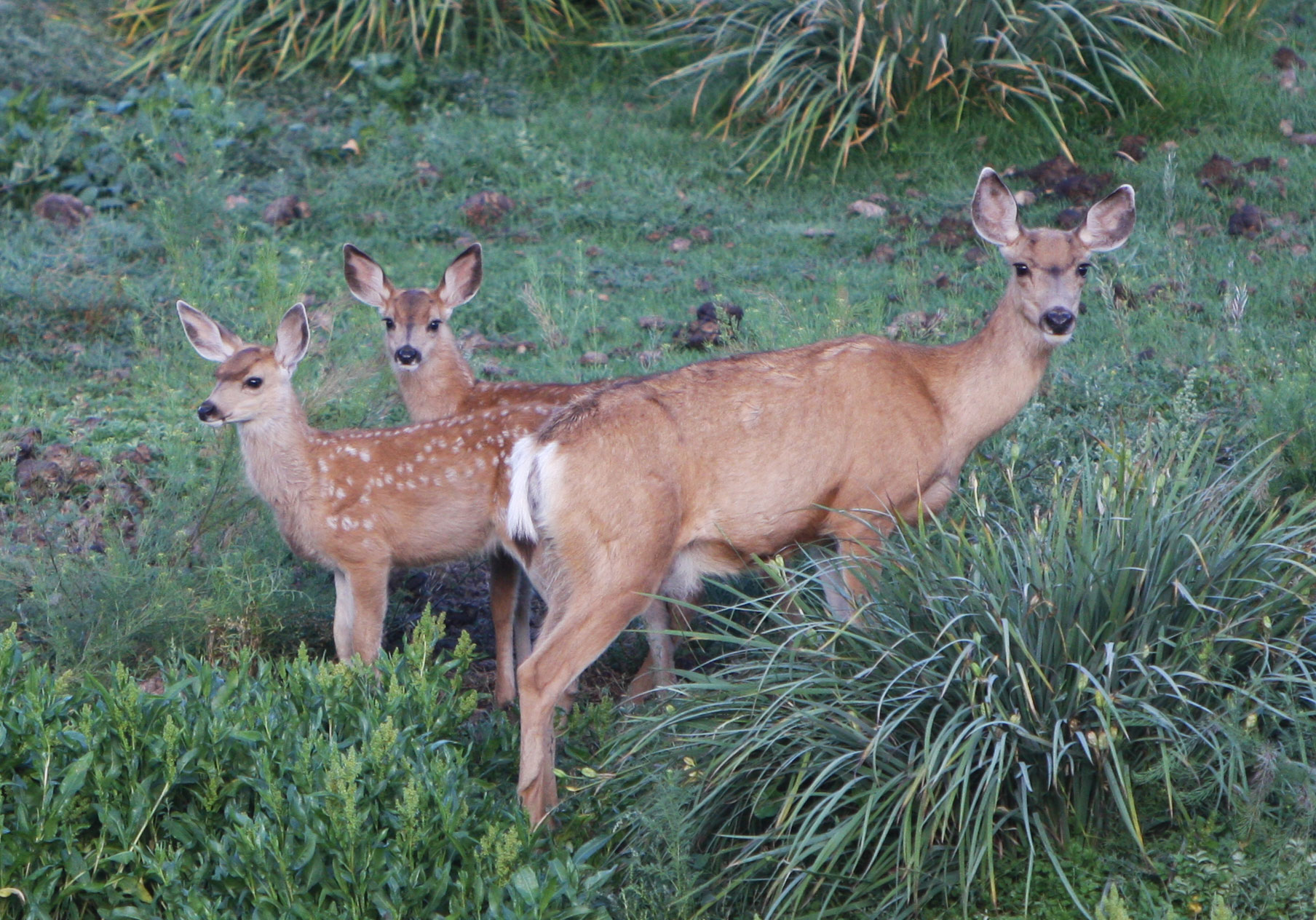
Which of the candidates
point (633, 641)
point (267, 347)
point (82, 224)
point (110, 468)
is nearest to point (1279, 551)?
point (633, 641)

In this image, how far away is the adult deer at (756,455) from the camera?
5.04 metres

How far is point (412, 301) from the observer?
750cm

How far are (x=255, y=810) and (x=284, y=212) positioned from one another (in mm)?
6743

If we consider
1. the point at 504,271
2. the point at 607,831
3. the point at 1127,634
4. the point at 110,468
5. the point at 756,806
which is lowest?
the point at 504,271

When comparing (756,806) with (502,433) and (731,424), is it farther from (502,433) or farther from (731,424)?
(502,433)

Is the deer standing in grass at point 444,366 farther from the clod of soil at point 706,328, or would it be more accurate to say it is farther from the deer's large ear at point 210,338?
the clod of soil at point 706,328

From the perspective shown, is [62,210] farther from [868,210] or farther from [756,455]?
[756,455]

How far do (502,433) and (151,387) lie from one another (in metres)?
2.95

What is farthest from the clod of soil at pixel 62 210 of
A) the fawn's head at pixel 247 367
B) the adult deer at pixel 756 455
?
the adult deer at pixel 756 455

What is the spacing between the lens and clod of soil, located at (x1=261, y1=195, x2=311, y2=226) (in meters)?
10.5

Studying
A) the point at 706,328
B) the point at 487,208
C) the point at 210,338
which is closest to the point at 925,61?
the point at 487,208

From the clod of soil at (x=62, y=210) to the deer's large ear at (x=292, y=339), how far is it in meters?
4.54

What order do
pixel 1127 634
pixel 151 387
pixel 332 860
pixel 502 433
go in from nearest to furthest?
pixel 332 860 < pixel 1127 634 < pixel 502 433 < pixel 151 387

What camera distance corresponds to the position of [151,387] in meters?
8.22
